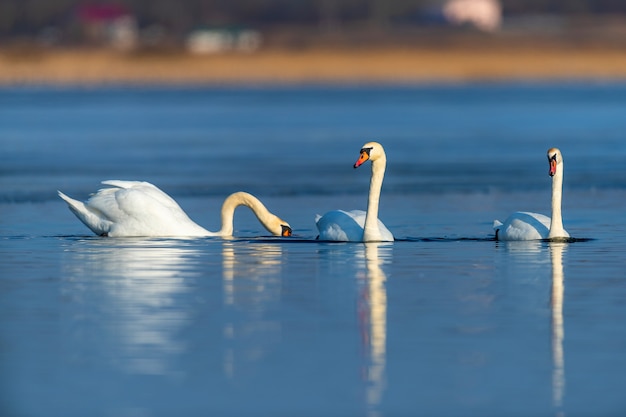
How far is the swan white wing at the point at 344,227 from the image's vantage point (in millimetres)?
14516

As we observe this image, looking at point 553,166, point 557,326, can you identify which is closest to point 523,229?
point 553,166

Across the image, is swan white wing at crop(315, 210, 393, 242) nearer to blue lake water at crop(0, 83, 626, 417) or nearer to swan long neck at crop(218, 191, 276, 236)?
blue lake water at crop(0, 83, 626, 417)

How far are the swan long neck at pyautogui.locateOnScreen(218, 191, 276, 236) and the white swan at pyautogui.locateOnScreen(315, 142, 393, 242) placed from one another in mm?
602

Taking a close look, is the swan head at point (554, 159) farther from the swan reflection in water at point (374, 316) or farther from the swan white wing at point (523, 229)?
the swan reflection in water at point (374, 316)

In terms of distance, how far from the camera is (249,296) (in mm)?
11328

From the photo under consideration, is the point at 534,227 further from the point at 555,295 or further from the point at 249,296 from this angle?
the point at 249,296

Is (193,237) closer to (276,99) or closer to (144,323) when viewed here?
(144,323)

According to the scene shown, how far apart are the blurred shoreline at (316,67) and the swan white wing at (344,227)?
5907 centimetres

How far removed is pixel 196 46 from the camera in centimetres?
9612

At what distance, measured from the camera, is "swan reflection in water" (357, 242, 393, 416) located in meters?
8.37

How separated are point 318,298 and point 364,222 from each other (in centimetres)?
343

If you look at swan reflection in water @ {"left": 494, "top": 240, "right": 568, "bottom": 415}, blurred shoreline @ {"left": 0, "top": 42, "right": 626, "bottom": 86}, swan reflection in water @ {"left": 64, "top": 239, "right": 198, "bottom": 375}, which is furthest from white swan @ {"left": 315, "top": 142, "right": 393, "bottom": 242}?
blurred shoreline @ {"left": 0, "top": 42, "right": 626, "bottom": 86}

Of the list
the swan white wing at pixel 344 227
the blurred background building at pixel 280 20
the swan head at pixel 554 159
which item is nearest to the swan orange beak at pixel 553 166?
the swan head at pixel 554 159

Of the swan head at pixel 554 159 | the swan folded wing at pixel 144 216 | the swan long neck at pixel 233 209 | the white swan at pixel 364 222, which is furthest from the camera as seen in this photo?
the swan long neck at pixel 233 209
